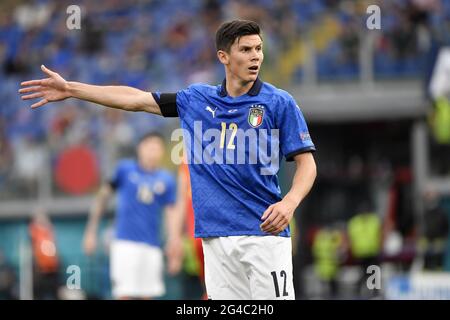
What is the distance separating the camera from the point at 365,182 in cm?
1981

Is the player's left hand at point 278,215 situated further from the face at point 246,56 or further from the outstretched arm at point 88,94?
the outstretched arm at point 88,94

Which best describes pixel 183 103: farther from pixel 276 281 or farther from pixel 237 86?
pixel 276 281

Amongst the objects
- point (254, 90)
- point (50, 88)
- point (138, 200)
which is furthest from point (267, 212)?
point (138, 200)

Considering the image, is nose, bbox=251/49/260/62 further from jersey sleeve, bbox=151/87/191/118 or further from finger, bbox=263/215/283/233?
finger, bbox=263/215/283/233

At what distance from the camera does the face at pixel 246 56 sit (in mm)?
5852

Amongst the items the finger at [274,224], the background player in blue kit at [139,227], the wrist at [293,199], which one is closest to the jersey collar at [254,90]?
the wrist at [293,199]

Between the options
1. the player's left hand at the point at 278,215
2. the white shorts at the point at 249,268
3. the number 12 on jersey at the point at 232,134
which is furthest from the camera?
the number 12 on jersey at the point at 232,134

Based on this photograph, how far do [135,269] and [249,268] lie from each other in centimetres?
569

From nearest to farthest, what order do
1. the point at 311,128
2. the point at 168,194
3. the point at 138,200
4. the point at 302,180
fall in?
the point at 302,180
the point at 138,200
the point at 168,194
the point at 311,128

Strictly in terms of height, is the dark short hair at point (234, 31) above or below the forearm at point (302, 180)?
above

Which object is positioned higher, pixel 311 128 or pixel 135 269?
pixel 311 128

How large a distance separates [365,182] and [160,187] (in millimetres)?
8762

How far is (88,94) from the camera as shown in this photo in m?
6.06
